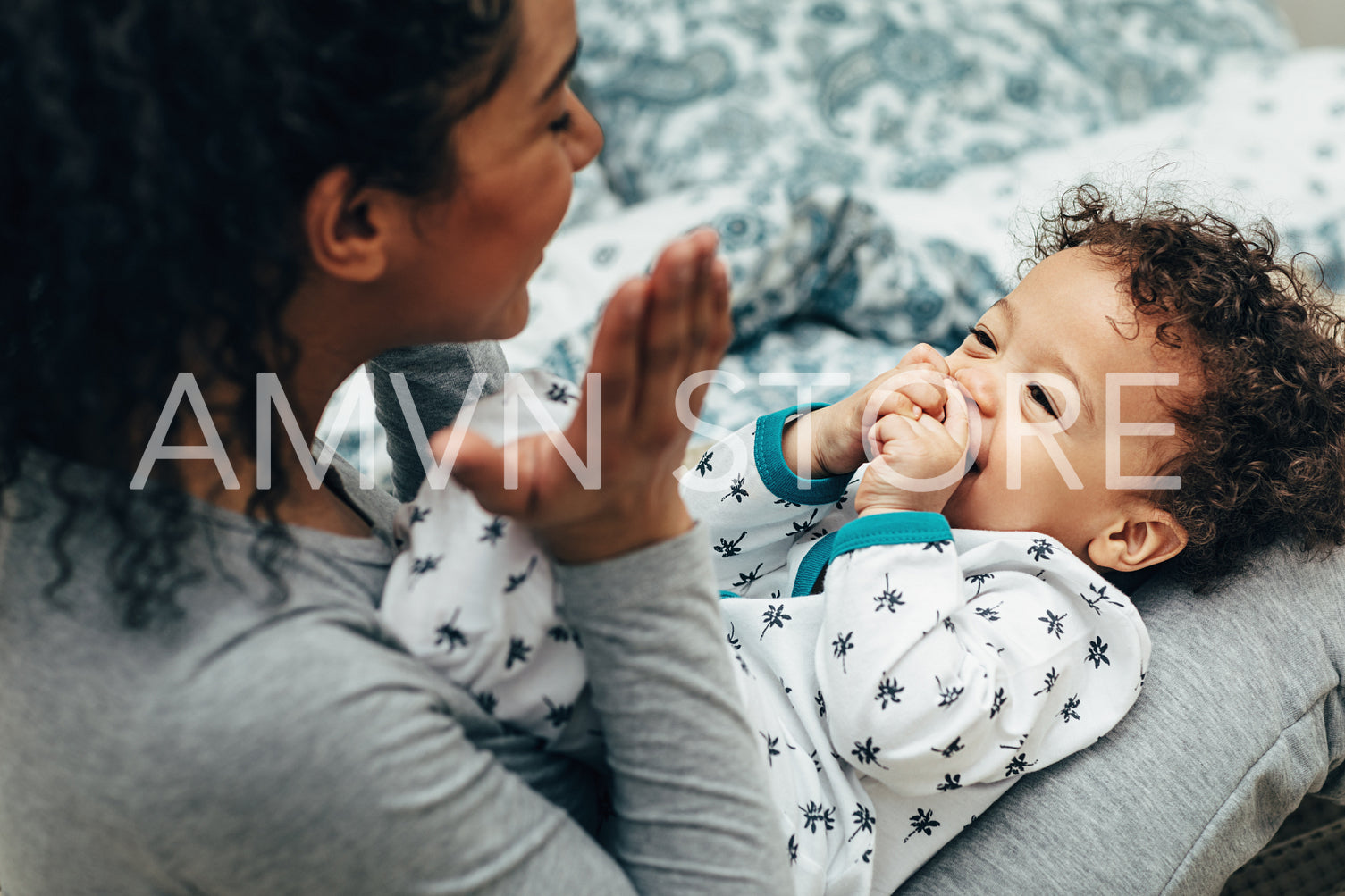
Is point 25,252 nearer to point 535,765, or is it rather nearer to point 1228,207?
point 535,765

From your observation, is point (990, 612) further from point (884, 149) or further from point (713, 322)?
point (884, 149)

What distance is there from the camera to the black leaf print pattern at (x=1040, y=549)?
3.09 ft

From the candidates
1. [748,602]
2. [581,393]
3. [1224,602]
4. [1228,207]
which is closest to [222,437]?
[581,393]

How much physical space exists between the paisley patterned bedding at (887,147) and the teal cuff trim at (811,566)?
0.41 meters

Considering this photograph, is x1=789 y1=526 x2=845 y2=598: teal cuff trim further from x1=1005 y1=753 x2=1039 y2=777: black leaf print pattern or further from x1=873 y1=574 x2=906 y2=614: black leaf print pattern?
x1=1005 y1=753 x2=1039 y2=777: black leaf print pattern

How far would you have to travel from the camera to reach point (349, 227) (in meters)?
0.55

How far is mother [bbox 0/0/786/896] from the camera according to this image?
476mm

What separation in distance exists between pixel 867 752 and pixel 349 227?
1.93ft

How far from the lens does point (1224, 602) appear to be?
0.97 meters

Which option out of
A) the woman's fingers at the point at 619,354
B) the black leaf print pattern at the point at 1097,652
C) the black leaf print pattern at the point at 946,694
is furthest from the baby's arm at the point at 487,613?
the black leaf print pattern at the point at 1097,652

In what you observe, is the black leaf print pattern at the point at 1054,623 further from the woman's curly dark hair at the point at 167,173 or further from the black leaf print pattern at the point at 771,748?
the woman's curly dark hair at the point at 167,173

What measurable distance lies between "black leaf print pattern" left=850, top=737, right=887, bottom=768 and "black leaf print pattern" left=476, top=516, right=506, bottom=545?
15.4 inches

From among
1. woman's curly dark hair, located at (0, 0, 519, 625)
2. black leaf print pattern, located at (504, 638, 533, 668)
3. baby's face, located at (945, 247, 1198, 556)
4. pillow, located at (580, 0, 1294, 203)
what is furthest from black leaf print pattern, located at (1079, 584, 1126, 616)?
pillow, located at (580, 0, 1294, 203)

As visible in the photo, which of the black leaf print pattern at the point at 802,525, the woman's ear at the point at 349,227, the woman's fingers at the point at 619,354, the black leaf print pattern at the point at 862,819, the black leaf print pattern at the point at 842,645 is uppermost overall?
the woman's ear at the point at 349,227
